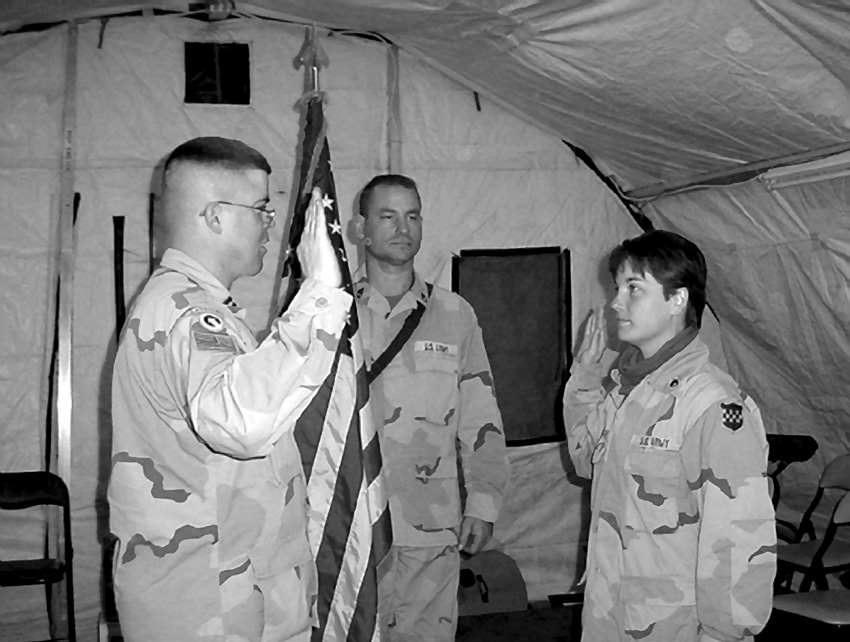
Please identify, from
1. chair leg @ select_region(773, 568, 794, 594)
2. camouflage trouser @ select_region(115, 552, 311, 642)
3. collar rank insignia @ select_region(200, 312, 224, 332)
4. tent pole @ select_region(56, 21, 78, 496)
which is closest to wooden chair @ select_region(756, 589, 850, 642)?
chair leg @ select_region(773, 568, 794, 594)

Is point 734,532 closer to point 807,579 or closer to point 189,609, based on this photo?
point 189,609

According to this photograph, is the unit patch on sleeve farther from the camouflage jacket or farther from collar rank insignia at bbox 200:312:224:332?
the camouflage jacket

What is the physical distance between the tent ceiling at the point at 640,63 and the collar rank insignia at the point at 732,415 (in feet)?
3.57

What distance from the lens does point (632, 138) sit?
3643mm

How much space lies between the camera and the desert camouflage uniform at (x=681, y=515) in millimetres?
1886

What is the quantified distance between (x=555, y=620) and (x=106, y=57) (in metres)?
3.19

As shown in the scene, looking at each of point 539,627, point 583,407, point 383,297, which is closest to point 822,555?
point 539,627

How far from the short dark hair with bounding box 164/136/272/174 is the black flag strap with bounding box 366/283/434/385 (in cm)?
130

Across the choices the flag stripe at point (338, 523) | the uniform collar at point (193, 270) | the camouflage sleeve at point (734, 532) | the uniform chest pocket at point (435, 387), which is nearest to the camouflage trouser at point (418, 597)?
the uniform chest pocket at point (435, 387)

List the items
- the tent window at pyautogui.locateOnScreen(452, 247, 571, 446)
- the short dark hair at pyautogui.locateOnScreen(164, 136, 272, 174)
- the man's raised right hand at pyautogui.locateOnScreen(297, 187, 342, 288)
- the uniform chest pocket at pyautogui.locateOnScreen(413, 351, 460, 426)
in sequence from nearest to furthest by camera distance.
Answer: the man's raised right hand at pyautogui.locateOnScreen(297, 187, 342, 288) → the short dark hair at pyautogui.locateOnScreen(164, 136, 272, 174) → the uniform chest pocket at pyautogui.locateOnScreen(413, 351, 460, 426) → the tent window at pyautogui.locateOnScreen(452, 247, 571, 446)

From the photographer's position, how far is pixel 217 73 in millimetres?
3998

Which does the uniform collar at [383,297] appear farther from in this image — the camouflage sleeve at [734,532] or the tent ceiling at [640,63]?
the camouflage sleeve at [734,532]

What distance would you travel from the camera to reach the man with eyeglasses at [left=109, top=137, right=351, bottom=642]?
1472 mm

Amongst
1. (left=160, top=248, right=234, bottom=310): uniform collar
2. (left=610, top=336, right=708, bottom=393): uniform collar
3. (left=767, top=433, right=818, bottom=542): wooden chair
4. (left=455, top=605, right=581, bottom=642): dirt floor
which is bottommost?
(left=455, top=605, right=581, bottom=642): dirt floor
